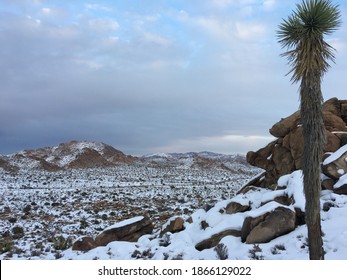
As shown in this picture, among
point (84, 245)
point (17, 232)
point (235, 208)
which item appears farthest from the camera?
point (17, 232)

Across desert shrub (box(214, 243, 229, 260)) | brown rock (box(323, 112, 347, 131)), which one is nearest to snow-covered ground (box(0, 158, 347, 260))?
desert shrub (box(214, 243, 229, 260))

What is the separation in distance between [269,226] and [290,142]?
312 inches

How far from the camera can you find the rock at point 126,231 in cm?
1573

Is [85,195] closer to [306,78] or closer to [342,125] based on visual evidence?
[342,125]

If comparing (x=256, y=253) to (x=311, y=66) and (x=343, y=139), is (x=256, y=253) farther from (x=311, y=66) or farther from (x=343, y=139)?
(x=343, y=139)

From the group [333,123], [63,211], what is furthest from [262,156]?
[63,211]

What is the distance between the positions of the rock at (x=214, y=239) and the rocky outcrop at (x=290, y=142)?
20.5 ft

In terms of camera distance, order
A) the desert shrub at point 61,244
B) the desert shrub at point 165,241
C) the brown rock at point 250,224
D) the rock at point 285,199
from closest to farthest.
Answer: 1. the brown rock at point 250,224
2. the rock at point 285,199
3. the desert shrub at point 165,241
4. the desert shrub at point 61,244

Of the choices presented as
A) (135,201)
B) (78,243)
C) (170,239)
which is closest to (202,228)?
(170,239)

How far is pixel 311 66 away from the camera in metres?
7.93

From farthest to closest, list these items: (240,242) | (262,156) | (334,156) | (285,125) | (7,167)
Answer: (7,167)
(262,156)
(285,125)
(334,156)
(240,242)

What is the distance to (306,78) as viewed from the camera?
26.3ft

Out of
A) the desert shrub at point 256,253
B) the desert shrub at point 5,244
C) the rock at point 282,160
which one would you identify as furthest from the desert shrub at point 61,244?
Answer: the rock at point 282,160

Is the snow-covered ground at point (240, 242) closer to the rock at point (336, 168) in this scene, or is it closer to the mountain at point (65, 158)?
the rock at point (336, 168)
